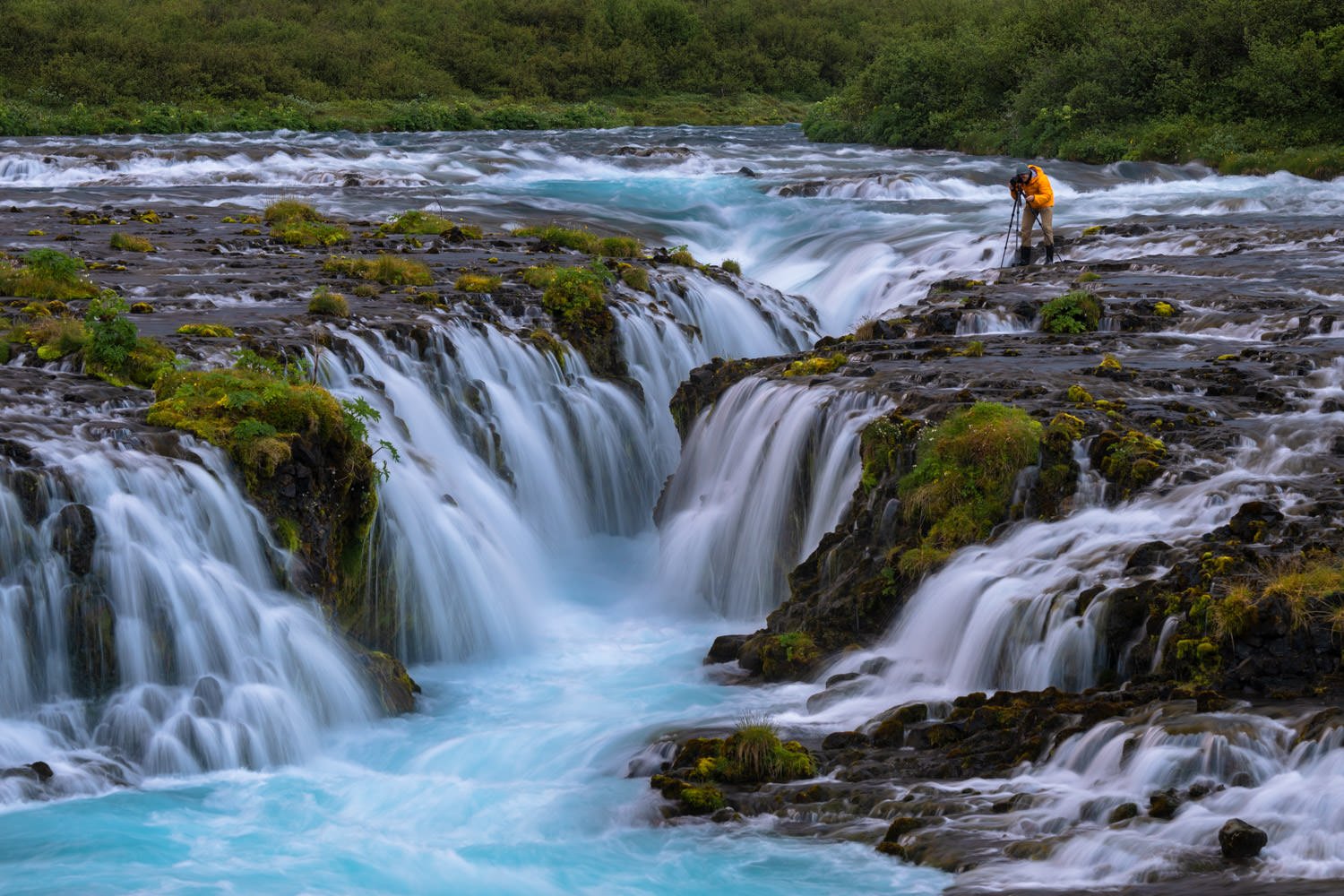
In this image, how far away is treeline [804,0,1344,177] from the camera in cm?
3688

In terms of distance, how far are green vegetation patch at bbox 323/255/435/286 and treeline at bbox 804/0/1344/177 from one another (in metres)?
22.3

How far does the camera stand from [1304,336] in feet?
54.1

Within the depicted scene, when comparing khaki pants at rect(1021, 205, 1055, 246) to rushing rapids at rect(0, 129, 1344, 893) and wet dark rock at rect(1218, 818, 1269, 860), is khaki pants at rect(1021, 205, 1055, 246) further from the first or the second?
wet dark rock at rect(1218, 818, 1269, 860)

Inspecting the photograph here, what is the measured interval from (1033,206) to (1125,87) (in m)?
21.4

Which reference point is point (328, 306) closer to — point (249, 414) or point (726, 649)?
point (249, 414)

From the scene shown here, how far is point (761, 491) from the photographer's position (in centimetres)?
1508

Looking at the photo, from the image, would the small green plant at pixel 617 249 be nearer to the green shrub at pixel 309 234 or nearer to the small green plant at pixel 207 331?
the green shrub at pixel 309 234

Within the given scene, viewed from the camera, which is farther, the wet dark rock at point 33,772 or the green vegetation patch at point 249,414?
the green vegetation patch at point 249,414

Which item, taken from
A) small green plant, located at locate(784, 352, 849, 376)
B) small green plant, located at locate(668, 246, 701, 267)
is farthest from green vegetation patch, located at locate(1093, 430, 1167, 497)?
small green plant, located at locate(668, 246, 701, 267)

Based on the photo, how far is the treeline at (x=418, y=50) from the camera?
60312mm

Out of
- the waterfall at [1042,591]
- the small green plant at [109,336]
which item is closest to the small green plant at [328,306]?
the small green plant at [109,336]

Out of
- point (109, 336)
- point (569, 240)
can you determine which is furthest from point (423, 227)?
point (109, 336)

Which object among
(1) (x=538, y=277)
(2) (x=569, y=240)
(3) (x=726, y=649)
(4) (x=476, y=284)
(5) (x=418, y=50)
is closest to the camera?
(3) (x=726, y=649)

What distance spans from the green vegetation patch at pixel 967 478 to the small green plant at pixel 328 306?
7.90 metres
